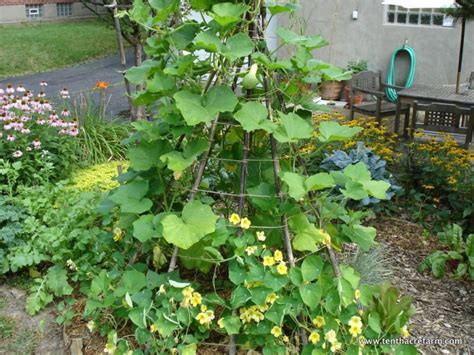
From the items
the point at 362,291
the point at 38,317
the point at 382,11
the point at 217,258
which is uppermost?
the point at 382,11

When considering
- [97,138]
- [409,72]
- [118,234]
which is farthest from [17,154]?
[409,72]

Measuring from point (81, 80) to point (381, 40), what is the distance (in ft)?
21.3

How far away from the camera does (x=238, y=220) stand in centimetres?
258

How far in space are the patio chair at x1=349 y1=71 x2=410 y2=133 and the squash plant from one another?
14.3 feet

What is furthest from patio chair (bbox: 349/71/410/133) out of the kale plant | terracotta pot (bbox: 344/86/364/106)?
the kale plant

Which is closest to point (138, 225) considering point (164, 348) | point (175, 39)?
point (164, 348)

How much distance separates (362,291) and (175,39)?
141cm

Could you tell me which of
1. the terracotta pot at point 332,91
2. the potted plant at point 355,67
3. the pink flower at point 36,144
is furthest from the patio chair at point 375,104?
the pink flower at point 36,144

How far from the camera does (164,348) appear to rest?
2559 mm

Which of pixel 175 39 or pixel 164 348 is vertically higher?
pixel 175 39

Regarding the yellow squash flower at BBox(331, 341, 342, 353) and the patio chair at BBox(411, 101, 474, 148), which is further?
the patio chair at BBox(411, 101, 474, 148)

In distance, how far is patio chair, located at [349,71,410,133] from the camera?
7.09 m

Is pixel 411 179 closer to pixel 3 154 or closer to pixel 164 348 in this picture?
pixel 164 348

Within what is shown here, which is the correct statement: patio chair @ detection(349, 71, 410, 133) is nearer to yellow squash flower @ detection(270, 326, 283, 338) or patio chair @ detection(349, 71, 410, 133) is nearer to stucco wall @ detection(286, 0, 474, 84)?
stucco wall @ detection(286, 0, 474, 84)
